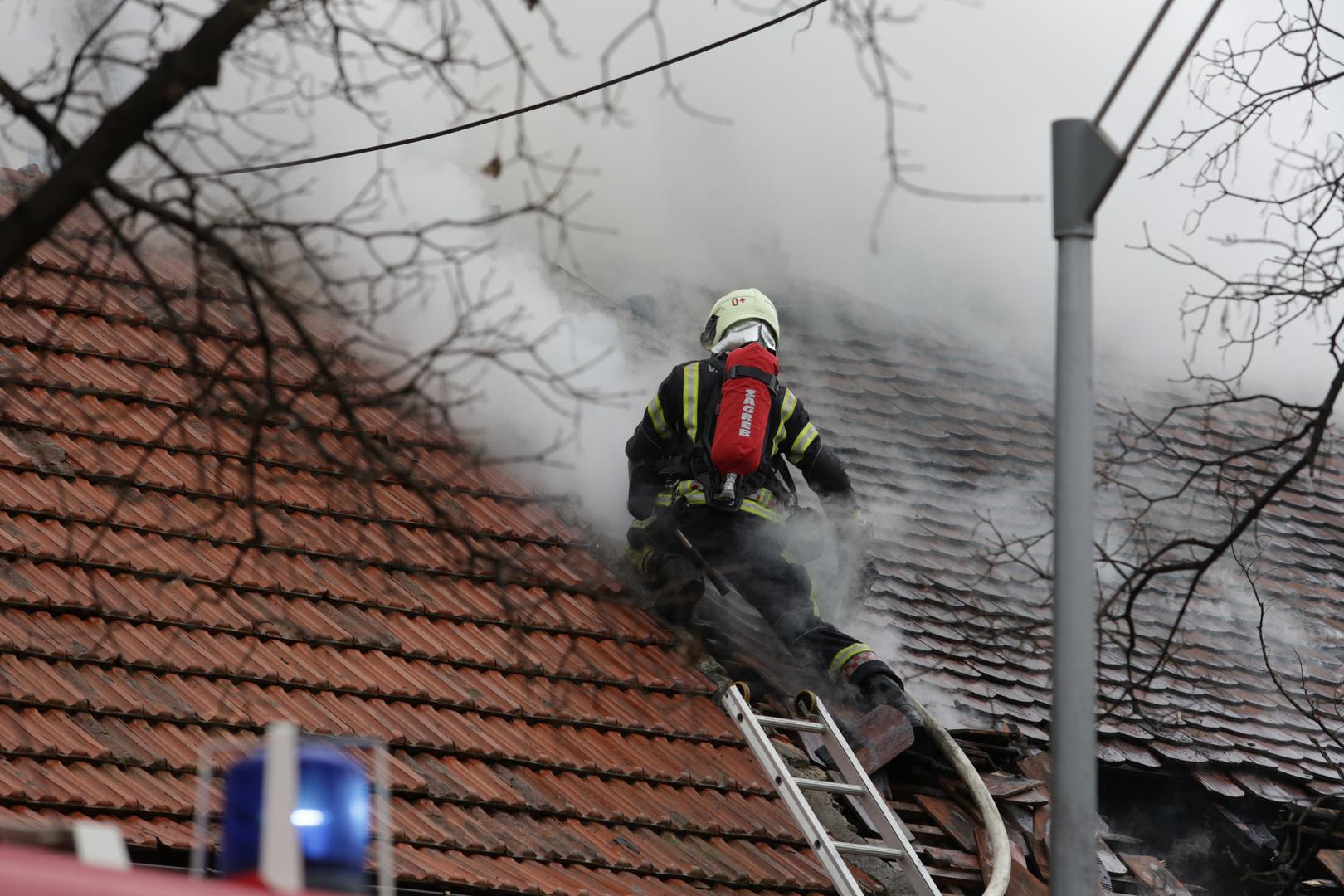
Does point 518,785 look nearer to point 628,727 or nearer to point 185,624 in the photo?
point 628,727

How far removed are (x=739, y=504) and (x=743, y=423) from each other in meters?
0.34

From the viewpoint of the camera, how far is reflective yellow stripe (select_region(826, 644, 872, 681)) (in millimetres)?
6711

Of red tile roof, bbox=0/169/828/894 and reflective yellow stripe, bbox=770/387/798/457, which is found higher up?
reflective yellow stripe, bbox=770/387/798/457

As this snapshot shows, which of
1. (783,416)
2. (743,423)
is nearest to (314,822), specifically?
(743,423)

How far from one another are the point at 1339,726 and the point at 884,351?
3.85m

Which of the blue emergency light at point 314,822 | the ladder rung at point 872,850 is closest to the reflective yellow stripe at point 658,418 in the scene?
the ladder rung at point 872,850

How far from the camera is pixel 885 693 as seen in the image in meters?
6.58

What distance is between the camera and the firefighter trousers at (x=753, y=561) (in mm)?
6891

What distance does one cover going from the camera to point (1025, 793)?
6.51 m

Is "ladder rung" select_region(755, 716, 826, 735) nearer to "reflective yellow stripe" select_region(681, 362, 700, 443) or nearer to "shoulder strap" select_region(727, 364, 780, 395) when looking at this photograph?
"reflective yellow stripe" select_region(681, 362, 700, 443)

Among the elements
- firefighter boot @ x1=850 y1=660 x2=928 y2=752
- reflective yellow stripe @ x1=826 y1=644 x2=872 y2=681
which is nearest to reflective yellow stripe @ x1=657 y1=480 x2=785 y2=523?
reflective yellow stripe @ x1=826 y1=644 x2=872 y2=681

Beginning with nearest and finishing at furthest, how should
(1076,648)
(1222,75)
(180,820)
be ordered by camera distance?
(1076,648), (180,820), (1222,75)

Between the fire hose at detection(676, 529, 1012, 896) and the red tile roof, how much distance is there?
1.17ft

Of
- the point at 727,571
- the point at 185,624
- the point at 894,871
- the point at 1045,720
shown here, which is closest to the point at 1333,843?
the point at 1045,720
